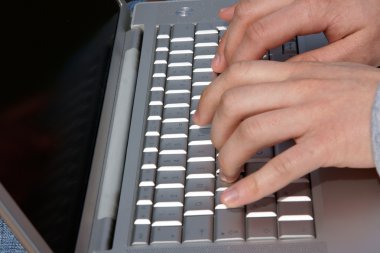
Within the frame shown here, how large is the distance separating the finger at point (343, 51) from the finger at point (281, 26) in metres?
0.03

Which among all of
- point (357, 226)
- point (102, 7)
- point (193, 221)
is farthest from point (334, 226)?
point (102, 7)

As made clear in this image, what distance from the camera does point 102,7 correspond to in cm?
77

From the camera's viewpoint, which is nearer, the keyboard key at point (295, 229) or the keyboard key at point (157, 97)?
the keyboard key at point (295, 229)

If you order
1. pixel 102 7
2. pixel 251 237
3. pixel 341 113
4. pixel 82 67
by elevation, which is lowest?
pixel 251 237

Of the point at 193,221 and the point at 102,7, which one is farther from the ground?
the point at 102,7

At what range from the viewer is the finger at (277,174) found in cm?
54

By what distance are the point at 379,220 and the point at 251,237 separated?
0.12 meters

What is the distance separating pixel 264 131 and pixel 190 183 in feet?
0.35

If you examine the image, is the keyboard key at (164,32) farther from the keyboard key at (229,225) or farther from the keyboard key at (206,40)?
the keyboard key at (229,225)

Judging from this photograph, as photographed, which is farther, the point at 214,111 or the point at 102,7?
the point at 102,7

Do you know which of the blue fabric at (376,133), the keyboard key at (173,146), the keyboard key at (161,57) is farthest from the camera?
the keyboard key at (161,57)

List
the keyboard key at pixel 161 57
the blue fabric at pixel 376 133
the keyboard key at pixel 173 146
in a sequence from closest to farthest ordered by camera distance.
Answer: the blue fabric at pixel 376 133 < the keyboard key at pixel 173 146 < the keyboard key at pixel 161 57

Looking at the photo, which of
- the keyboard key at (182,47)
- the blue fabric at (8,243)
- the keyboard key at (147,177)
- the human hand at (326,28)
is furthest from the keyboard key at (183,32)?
the blue fabric at (8,243)

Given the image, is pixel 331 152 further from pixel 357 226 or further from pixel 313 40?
pixel 313 40
